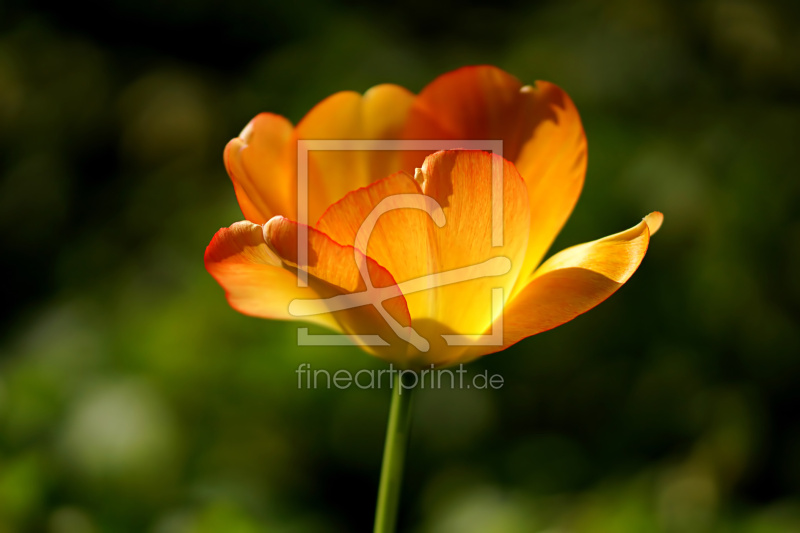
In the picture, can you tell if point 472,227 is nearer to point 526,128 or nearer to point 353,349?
point 526,128

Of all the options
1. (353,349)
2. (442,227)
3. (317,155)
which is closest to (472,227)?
(442,227)

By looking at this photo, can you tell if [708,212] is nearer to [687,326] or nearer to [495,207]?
[687,326]

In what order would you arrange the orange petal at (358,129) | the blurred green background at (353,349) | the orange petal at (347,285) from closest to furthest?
the orange petal at (347,285) → the orange petal at (358,129) → the blurred green background at (353,349)

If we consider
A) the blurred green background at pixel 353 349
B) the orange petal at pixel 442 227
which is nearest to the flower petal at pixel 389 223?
the orange petal at pixel 442 227

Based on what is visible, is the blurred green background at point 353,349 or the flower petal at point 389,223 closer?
the flower petal at point 389,223

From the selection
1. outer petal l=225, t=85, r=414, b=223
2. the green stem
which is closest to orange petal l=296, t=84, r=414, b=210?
outer petal l=225, t=85, r=414, b=223

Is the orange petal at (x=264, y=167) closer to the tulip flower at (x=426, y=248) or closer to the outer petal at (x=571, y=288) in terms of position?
the tulip flower at (x=426, y=248)

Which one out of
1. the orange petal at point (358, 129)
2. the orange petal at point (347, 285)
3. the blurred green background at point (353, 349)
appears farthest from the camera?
the blurred green background at point (353, 349)

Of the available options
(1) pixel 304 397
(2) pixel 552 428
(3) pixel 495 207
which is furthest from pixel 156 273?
(3) pixel 495 207
